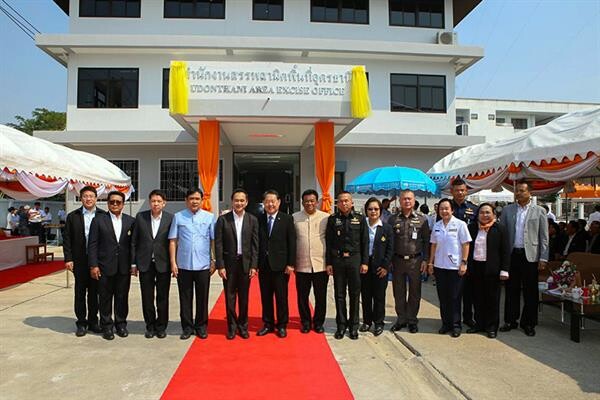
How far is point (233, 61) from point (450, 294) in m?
11.9

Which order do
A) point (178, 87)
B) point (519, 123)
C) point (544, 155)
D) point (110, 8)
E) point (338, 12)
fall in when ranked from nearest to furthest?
point (544, 155), point (178, 87), point (110, 8), point (338, 12), point (519, 123)

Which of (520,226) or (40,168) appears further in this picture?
(40,168)

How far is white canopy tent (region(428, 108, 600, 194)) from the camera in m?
6.20

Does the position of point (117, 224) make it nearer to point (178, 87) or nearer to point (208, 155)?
point (178, 87)

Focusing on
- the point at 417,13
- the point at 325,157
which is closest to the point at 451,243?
the point at 325,157

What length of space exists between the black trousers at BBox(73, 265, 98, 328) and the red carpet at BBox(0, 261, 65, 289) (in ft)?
14.6

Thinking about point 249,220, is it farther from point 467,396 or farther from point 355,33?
point 355,33

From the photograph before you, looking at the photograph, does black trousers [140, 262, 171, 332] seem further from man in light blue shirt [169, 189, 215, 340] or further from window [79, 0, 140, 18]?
window [79, 0, 140, 18]

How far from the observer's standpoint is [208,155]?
11344 mm

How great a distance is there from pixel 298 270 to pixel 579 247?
6622mm

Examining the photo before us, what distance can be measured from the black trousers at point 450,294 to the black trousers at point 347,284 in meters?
1.07

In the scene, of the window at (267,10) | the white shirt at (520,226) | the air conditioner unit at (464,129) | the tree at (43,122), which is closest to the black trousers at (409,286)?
the white shirt at (520,226)

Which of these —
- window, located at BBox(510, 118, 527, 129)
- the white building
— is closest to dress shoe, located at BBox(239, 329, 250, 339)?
the white building

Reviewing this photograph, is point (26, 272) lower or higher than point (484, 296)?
lower
